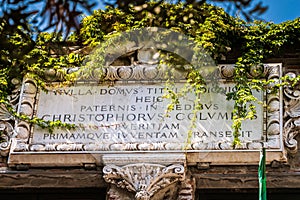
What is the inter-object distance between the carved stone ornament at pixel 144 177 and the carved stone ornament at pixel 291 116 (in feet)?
3.04

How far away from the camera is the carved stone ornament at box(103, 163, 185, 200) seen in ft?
24.3

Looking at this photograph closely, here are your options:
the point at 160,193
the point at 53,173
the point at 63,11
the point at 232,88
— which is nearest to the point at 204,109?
the point at 232,88

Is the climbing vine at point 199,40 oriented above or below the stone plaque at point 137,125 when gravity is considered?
above

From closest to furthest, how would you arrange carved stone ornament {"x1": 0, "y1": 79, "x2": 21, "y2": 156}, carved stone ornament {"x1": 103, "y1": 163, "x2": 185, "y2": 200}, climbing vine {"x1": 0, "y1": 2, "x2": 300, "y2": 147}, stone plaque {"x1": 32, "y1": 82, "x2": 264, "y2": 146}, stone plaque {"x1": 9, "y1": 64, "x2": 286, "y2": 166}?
carved stone ornament {"x1": 103, "y1": 163, "x2": 185, "y2": 200}
stone plaque {"x1": 9, "y1": 64, "x2": 286, "y2": 166}
stone plaque {"x1": 32, "y1": 82, "x2": 264, "y2": 146}
carved stone ornament {"x1": 0, "y1": 79, "x2": 21, "y2": 156}
climbing vine {"x1": 0, "y1": 2, "x2": 300, "y2": 147}

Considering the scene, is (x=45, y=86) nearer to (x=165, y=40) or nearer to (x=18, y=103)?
(x=18, y=103)

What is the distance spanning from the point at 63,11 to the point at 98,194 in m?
3.19

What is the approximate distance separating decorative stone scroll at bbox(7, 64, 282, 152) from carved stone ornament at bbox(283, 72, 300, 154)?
5 centimetres

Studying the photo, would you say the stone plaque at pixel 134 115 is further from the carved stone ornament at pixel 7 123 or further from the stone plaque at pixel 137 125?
the carved stone ornament at pixel 7 123

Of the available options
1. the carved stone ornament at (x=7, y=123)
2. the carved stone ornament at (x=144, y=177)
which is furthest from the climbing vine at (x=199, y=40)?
the carved stone ornament at (x=144, y=177)

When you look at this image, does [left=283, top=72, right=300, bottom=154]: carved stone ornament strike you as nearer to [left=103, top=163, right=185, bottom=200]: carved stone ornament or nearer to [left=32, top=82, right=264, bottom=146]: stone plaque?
[left=32, top=82, right=264, bottom=146]: stone plaque

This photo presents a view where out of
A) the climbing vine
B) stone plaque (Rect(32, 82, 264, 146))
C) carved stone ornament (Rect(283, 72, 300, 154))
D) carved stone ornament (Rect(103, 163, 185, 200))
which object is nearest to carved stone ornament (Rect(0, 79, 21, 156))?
the climbing vine

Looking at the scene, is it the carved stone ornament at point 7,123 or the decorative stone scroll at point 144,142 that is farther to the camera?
the carved stone ornament at point 7,123

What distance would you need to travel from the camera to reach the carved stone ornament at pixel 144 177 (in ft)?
24.3

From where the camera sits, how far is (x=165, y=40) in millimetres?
8320
